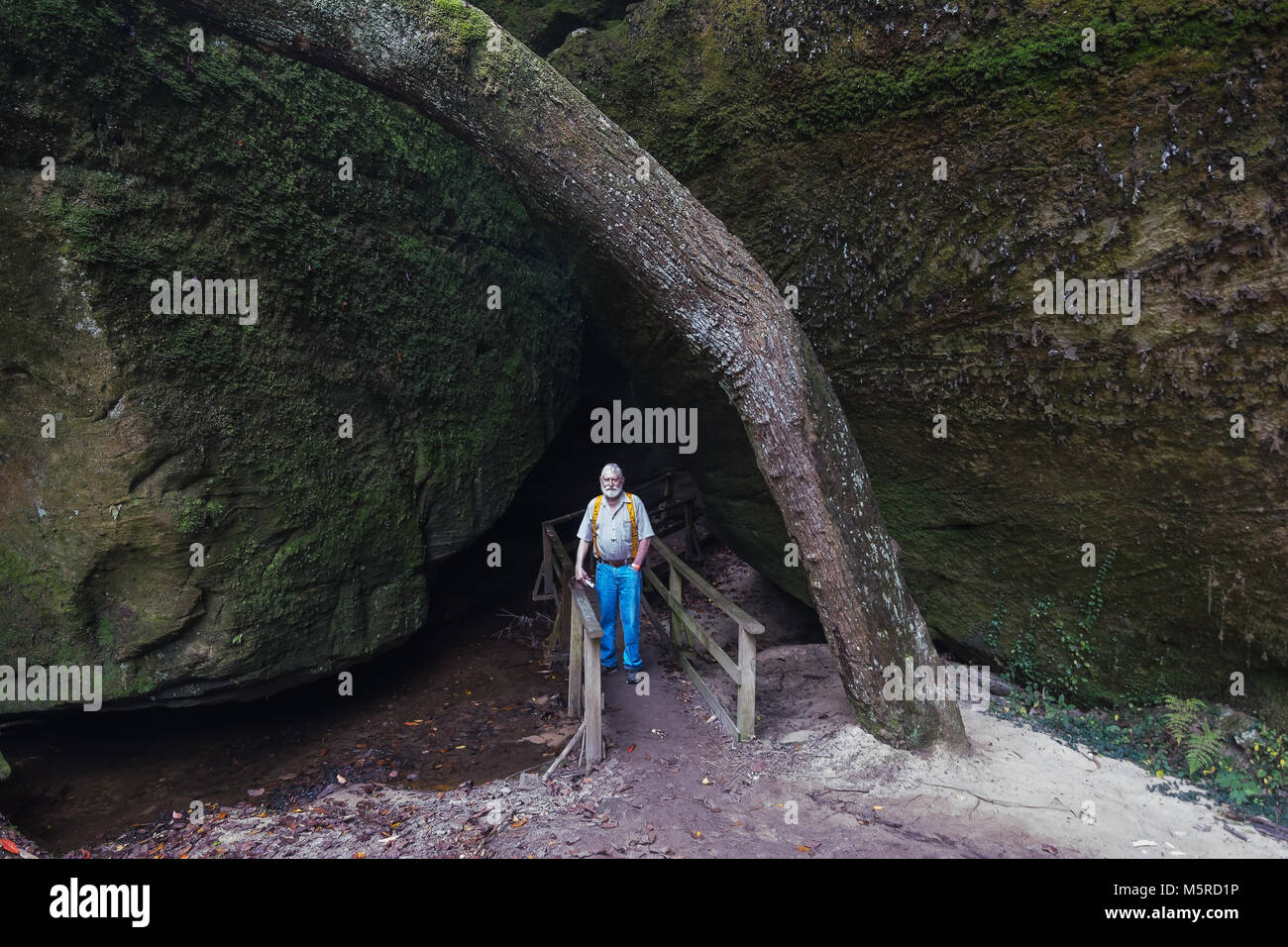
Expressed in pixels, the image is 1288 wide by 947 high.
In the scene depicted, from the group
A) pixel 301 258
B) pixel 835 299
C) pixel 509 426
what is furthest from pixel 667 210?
pixel 509 426

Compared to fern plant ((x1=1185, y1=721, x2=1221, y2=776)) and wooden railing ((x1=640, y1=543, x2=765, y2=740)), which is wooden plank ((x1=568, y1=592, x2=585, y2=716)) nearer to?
wooden railing ((x1=640, y1=543, x2=765, y2=740))

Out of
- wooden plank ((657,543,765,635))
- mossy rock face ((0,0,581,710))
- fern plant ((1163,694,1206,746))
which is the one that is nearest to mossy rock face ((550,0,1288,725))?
fern plant ((1163,694,1206,746))

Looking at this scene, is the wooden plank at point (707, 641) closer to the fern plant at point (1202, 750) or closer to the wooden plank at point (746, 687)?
the wooden plank at point (746, 687)

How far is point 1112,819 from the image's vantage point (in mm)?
3623

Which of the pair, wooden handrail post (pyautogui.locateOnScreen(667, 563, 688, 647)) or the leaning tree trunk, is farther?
wooden handrail post (pyautogui.locateOnScreen(667, 563, 688, 647))

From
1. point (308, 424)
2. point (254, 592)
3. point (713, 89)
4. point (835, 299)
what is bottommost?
point (254, 592)

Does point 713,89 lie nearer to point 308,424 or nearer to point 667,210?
point 667,210

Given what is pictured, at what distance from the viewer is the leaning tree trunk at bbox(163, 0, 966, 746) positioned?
13.6ft

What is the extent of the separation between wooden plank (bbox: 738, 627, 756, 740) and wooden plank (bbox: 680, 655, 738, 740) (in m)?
0.10

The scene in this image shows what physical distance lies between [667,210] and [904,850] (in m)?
3.70

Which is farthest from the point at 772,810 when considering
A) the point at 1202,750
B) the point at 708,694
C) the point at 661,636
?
the point at 661,636

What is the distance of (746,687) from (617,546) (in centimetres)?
153

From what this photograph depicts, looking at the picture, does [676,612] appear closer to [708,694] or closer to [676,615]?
[676,615]

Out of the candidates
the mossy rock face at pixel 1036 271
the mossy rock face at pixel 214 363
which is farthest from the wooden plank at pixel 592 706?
→ the mossy rock face at pixel 1036 271
